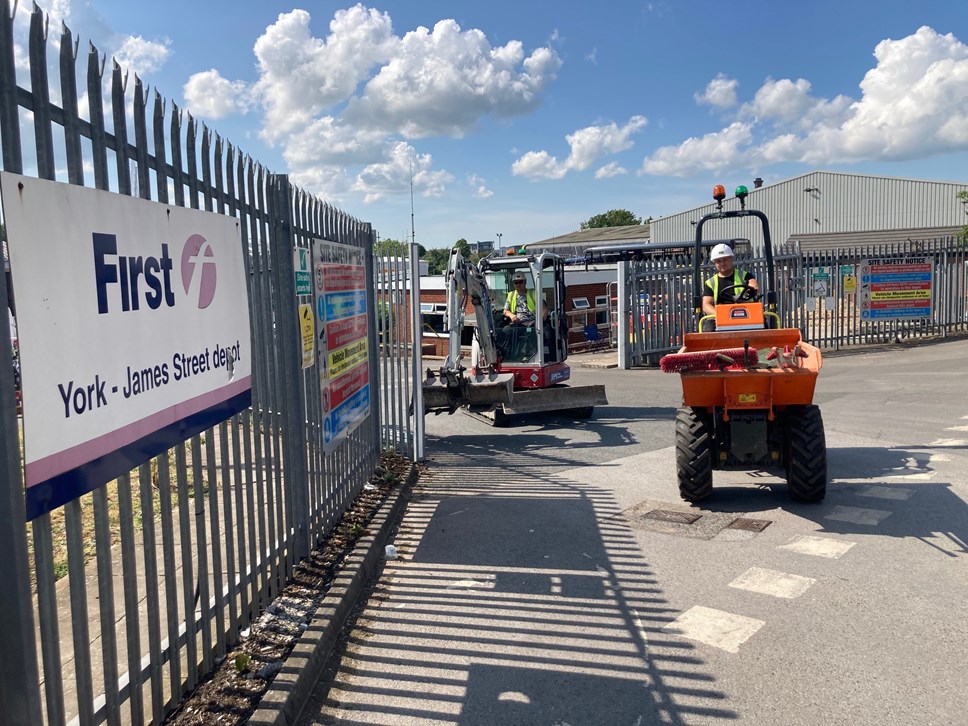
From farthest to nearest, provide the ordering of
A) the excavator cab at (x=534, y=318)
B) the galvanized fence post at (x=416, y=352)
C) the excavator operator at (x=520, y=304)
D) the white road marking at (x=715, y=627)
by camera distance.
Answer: the excavator operator at (x=520, y=304)
the excavator cab at (x=534, y=318)
the galvanized fence post at (x=416, y=352)
the white road marking at (x=715, y=627)

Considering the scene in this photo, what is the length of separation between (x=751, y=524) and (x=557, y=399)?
5285mm

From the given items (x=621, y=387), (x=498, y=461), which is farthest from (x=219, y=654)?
(x=621, y=387)

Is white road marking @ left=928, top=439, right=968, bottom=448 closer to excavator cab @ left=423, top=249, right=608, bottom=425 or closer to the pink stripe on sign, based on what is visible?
excavator cab @ left=423, top=249, right=608, bottom=425

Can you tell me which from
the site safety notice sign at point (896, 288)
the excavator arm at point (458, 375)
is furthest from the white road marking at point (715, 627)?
the site safety notice sign at point (896, 288)

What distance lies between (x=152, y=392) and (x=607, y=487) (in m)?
5.44

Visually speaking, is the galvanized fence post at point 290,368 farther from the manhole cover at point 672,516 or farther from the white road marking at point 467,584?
the manhole cover at point 672,516

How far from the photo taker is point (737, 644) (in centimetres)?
427

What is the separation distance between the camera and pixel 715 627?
449 cm

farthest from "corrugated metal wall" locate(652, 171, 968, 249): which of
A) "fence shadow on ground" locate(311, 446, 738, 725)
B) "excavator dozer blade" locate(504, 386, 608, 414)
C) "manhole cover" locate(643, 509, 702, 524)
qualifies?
"fence shadow on ground" locate(311, 446, 738, 725)

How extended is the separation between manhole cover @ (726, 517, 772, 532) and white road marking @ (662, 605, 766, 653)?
1760 mm

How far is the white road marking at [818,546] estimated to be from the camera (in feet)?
18.5

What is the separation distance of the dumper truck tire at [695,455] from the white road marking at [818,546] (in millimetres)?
1003

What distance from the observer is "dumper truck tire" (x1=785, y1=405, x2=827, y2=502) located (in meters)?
6.62

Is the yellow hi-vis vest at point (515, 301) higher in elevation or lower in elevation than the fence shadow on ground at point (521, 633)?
higher
